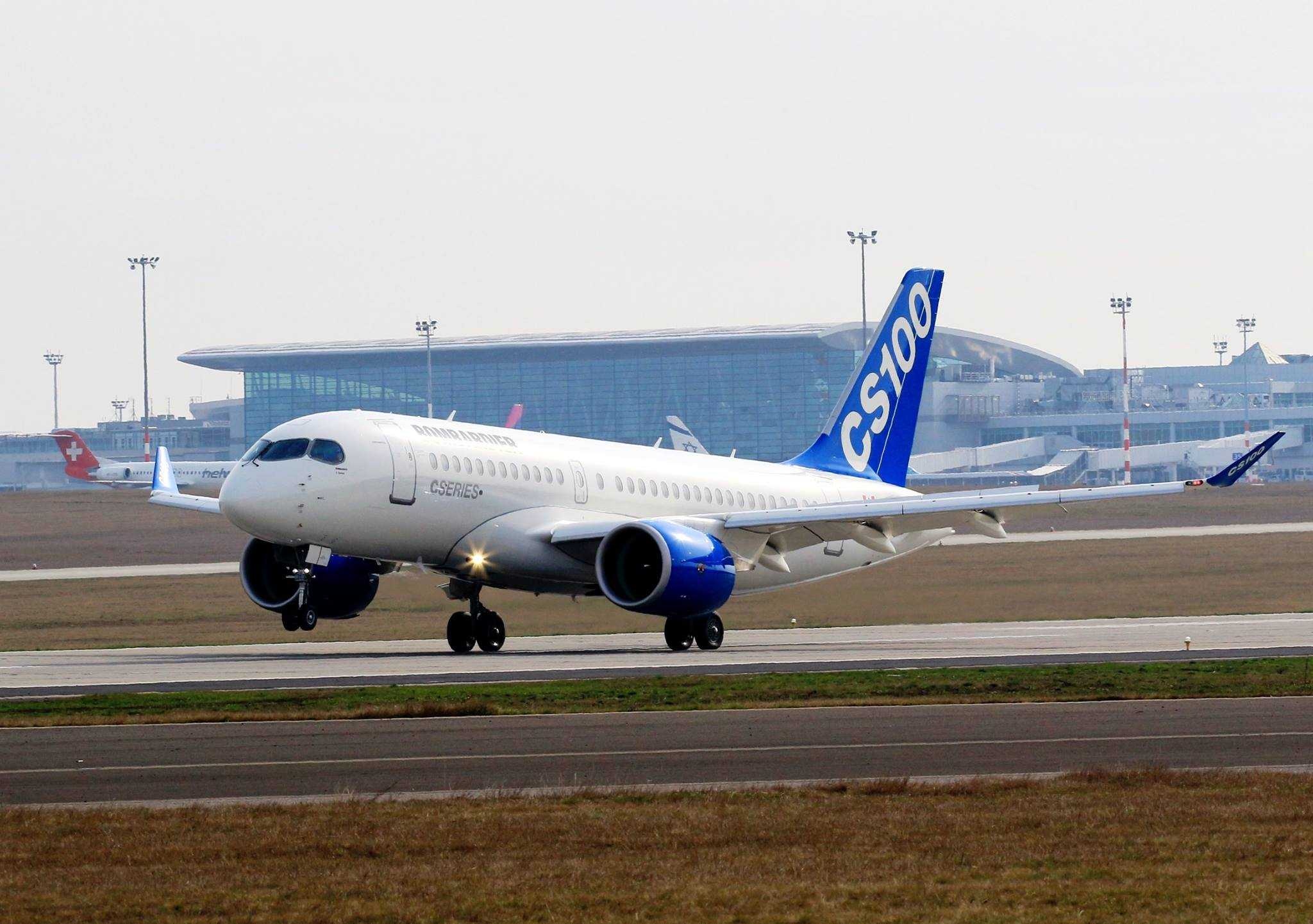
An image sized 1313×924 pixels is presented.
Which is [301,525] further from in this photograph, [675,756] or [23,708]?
[675,756]

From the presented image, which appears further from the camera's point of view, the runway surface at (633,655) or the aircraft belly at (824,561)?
the aircraft belly at (824,561)

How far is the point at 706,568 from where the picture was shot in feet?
126

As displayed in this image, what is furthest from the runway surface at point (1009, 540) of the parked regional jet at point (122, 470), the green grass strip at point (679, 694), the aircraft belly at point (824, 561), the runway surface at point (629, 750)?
the parked regional jet at point (122, 470)

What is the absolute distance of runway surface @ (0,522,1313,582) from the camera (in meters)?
71.3

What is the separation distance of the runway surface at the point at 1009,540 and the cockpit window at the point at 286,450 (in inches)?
1199

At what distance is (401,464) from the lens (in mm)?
37250

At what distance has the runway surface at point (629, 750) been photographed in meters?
18.4

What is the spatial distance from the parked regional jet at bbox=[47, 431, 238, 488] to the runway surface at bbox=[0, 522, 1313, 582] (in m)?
51.6

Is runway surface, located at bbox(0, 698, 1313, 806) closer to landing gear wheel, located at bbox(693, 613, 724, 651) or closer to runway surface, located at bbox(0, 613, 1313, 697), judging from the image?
runway surface, located at bbox(0, 613, 1313, 697)

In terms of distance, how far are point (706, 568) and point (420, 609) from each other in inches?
808

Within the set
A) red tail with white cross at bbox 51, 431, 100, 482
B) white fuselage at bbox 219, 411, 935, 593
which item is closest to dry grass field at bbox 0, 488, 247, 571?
red tail with white cross at bbox 51, 431, 100, 482

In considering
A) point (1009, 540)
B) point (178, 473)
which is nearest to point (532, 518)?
point (1009, 540)

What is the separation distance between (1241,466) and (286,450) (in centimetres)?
1784

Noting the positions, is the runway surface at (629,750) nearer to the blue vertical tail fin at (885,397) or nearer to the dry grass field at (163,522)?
the blue vertical tail fin at (885,397)
